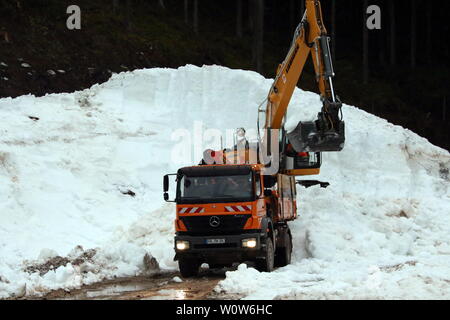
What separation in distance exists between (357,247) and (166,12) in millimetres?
35872

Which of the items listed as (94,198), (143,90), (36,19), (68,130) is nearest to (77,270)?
(94,198)

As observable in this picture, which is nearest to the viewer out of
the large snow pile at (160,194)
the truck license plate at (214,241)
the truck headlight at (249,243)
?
the large snow pile at (160,194)

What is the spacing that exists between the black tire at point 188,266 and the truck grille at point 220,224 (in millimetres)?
723

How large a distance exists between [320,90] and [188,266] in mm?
5098

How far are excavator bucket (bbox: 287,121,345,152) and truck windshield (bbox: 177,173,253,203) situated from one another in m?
1.56

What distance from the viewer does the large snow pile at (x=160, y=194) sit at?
14052mm

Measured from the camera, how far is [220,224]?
50.2 feet

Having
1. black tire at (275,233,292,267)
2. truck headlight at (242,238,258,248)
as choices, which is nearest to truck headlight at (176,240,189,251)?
truck headlight at (242,238,258,248)

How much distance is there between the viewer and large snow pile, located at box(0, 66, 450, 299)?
14.1 meters

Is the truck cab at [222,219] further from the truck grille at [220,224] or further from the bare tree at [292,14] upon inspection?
the bare tree at [292,14]

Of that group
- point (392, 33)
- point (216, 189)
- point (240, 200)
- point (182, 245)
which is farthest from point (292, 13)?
point (182, 245)

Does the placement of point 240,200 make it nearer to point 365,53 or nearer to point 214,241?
point 214,241

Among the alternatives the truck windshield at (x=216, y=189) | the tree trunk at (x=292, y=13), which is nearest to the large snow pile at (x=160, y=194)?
the truck windshield at (x=216, y=189)
